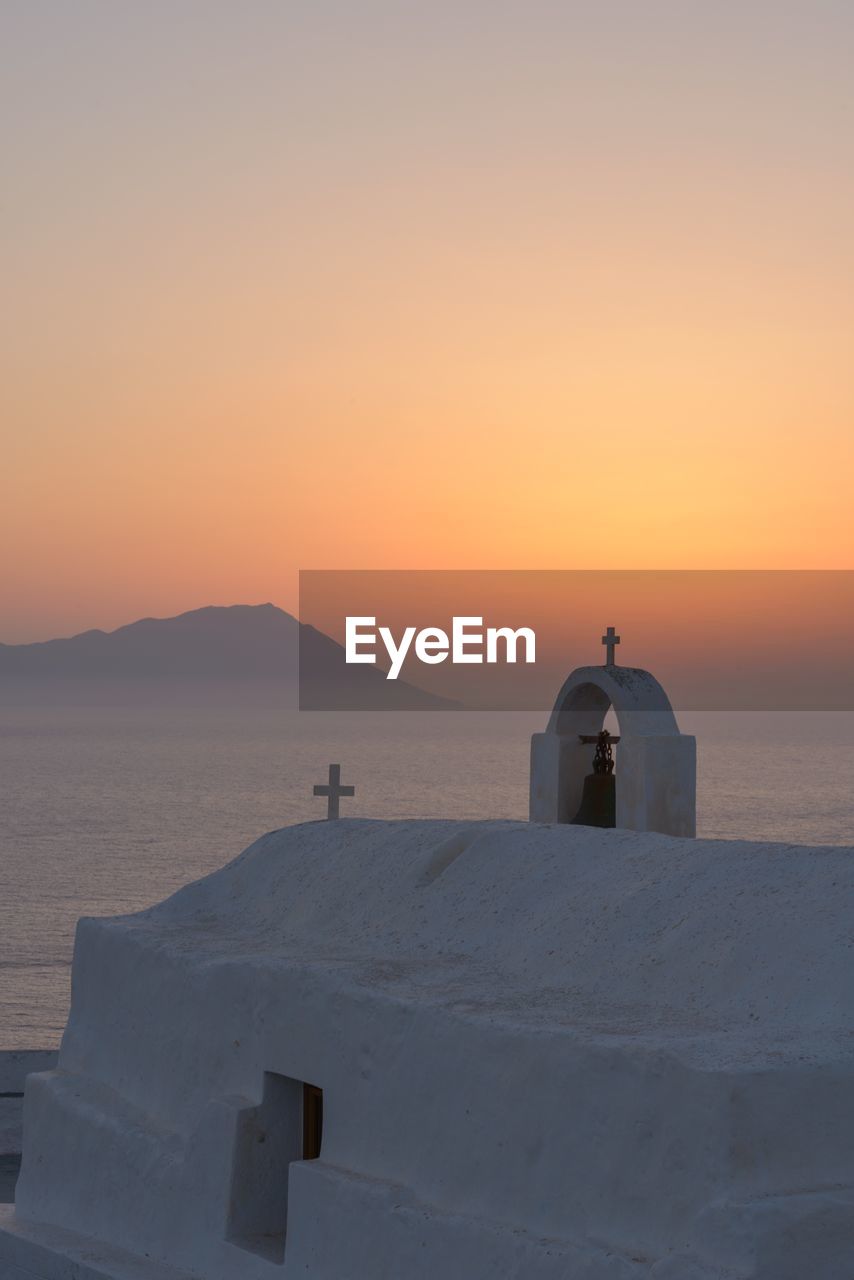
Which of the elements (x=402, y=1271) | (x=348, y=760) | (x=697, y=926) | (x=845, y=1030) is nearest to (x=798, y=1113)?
(x=845, y=1030)

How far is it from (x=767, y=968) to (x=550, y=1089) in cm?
125

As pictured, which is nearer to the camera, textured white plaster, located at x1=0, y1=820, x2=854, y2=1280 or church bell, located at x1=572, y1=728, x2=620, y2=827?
textured white plaster, located at x1=0, y1=820, x2=854, y2=1280

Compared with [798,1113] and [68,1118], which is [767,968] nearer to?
[798,1113]

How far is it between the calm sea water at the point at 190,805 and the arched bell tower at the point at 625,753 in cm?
2409

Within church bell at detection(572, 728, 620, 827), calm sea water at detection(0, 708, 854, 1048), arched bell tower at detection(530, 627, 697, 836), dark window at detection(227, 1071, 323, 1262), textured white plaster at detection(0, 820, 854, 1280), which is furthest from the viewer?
calm sea water at detection(0, 708, 854, 1048)

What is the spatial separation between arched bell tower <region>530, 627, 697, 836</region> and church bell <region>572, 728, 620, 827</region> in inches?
2.4

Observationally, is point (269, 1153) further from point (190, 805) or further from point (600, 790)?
point (190, 805)

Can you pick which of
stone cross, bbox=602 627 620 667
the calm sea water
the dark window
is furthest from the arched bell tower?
the calm sea water

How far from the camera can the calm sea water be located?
5669cm

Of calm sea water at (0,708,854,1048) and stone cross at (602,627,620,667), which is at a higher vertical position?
stone cross at (602,627,620,667)

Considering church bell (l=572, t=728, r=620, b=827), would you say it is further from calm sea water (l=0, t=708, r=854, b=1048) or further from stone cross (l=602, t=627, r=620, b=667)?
calm sea water (l=0, t=708, r=854, b=1048)

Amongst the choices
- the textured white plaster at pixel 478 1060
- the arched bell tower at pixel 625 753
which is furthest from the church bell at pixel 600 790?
the textured white plaster at pixel 478 1060

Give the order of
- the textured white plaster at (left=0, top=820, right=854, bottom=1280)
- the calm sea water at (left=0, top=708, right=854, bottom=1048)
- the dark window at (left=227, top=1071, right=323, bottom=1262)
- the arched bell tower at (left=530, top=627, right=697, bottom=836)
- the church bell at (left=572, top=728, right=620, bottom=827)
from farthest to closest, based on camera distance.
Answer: the calm sea water at (left=0, top=708, right=854, bottom=1048), the church bell at (left=572, top=728, right=620, bottom=827), the arched bell tower at (left=530, top=627, right=697, bottom=836), the dark window at (left=227, top=1071, right=323, bottom=1262), the textured white plaster at (left=0, top=820, right=854, bottom=1280)

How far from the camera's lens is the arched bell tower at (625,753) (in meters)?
13.5
